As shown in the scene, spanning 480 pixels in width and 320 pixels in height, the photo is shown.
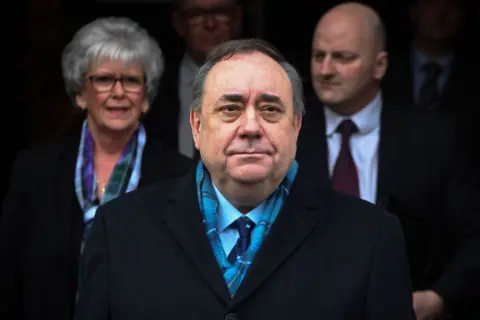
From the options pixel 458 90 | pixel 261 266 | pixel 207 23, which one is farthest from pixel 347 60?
pixel 261 266

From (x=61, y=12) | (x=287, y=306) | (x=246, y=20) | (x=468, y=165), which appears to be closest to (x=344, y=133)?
(x=468, y=165)

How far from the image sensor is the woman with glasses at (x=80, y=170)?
171 inches

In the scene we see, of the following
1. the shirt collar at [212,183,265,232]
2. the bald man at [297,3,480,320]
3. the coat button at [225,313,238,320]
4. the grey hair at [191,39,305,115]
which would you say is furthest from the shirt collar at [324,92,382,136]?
the coat button at [225,313,238,320]

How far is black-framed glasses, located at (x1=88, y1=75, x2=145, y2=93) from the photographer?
4465 millimetres

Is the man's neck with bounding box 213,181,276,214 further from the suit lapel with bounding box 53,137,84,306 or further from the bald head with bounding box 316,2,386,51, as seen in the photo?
the bald head with bounding box 316,2,386,51

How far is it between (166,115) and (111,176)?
78 cm

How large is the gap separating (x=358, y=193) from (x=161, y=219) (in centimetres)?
127

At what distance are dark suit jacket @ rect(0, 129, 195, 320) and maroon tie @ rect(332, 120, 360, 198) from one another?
1.80 feet

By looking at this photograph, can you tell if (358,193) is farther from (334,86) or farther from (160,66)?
(160,66)

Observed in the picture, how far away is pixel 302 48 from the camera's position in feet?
19.5

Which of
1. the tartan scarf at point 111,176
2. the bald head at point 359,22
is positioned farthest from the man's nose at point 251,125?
the bald head at point 359,22

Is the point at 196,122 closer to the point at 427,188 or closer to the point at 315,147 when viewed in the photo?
the point at 315,147

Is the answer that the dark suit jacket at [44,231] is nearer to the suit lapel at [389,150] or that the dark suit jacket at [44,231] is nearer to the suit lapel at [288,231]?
the suit lapel at [389,150]

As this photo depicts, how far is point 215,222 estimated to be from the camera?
11.2ft
